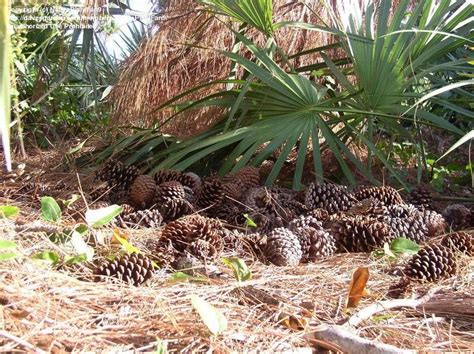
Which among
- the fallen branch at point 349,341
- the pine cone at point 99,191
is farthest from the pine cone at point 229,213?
the fallen branch at point 349,341

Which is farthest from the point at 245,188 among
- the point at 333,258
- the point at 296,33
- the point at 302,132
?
the point at 296,33

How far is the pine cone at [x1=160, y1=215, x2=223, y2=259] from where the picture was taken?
6.16 ft

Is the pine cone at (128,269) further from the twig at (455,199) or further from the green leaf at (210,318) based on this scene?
the twig at (455,199)

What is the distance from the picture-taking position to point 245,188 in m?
2.74

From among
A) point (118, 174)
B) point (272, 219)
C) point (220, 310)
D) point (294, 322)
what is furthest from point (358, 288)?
point (118, 174)

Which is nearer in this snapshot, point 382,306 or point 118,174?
point 382,306

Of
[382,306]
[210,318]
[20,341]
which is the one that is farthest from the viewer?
[382,306]

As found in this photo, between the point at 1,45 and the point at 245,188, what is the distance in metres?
1.87

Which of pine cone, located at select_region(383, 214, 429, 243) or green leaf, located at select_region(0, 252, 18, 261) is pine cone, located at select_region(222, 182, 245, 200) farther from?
green leaf, located at select_region(0, 252, 18, 261)

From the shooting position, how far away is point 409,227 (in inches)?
90.4

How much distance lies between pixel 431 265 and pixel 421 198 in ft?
3.09

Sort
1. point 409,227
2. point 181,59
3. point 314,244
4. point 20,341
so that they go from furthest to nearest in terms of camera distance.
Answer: point 181,59, point 409,227, point 314,244, point 20,341

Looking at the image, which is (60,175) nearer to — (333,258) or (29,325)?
(333,258)

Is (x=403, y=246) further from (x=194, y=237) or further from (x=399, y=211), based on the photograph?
(x=194, y=237)
